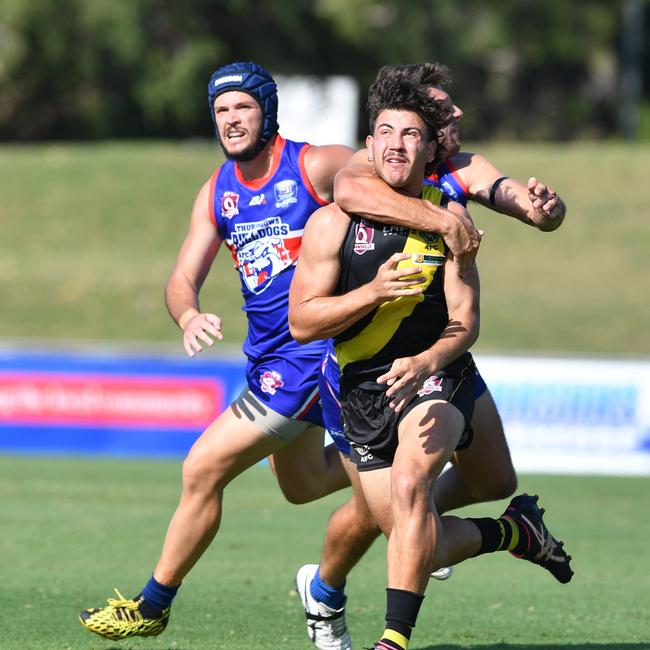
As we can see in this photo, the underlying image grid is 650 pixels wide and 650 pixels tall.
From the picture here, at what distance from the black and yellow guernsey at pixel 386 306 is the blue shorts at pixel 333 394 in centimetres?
15

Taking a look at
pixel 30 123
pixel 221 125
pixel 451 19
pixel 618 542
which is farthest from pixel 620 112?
pixel 221 125

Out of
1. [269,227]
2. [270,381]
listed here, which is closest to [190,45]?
[269,227]

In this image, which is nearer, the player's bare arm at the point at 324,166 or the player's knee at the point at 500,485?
the player's knee at the point at 500,485

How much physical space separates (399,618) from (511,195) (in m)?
1.84

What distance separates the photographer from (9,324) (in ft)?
76.7

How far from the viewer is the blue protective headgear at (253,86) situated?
6035 mm

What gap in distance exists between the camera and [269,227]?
6094 millimetres

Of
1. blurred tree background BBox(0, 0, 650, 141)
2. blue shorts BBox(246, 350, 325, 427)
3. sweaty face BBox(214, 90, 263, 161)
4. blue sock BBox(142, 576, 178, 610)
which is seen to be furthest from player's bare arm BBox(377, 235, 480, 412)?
blurred tree background BBox(0, 0, 650, 141)

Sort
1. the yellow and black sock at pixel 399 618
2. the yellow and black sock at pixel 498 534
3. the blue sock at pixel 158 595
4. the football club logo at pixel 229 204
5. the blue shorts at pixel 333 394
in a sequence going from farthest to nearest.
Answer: the football club logo at pixel 229 204, the blue sock at pixel 158 595, the yellow and black sock at pixel 498 534, the blue shorts at pixel 333 394, the yellow and black sock at pixel 399 618

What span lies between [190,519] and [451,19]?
28.5 metres

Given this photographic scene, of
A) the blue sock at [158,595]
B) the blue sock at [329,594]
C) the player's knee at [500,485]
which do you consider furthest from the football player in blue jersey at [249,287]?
the player's knee at [500,485]

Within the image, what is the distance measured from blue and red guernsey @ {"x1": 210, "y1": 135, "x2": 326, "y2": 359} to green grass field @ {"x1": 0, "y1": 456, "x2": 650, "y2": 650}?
4.91ft

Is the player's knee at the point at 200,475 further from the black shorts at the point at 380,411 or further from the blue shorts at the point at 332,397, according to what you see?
the black shorts at the point at 380,411

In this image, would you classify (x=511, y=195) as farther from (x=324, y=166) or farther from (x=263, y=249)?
(x=263, y=249)
